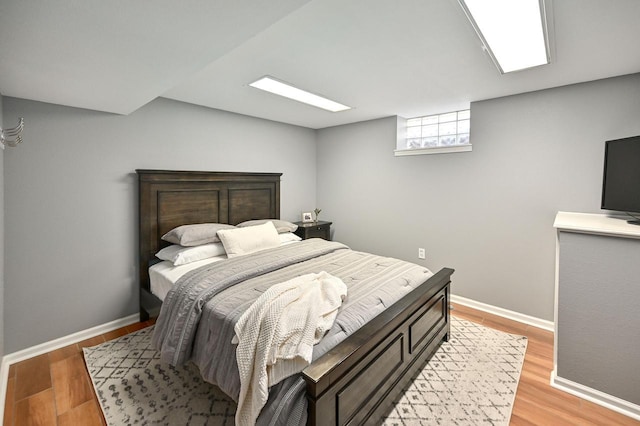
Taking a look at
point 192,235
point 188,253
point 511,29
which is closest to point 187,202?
point 192,235

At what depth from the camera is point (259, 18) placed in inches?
49.3

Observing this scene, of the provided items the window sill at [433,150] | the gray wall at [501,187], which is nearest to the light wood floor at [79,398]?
the gray wall at [501,187]

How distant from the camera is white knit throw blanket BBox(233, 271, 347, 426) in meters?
1.35

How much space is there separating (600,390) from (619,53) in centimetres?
233

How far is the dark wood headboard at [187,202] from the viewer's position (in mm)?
2941

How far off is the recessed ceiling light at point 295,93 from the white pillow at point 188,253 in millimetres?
1625

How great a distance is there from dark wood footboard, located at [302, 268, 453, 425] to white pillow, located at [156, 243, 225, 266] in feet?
6.07


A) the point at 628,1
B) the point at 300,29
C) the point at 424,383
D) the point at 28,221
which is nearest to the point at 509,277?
the point at 424,383

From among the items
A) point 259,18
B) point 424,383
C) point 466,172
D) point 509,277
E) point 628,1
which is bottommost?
point 424,383

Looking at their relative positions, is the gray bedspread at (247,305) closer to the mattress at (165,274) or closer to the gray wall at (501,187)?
the mattress at (165,274)

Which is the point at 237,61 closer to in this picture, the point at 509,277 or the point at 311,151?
the point at 311,151

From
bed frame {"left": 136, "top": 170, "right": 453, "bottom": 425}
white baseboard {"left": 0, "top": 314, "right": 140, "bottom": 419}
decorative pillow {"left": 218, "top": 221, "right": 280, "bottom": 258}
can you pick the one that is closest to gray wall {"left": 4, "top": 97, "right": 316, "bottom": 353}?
white baseboard {"left": 0, "top": 314, "right": 140, "bottom": 419}

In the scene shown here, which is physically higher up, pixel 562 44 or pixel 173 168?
pixel 562 44

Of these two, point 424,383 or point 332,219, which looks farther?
point 332,219
